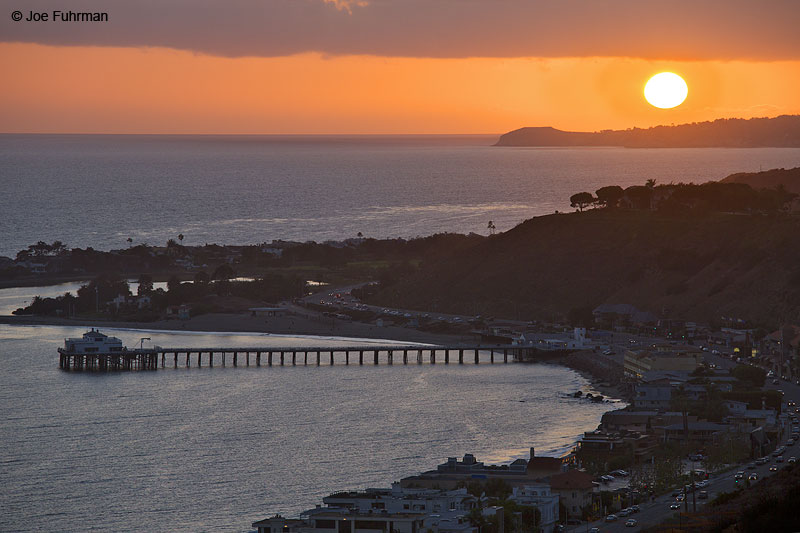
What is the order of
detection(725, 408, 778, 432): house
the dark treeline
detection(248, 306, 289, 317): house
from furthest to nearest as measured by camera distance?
the dark treeline → detection(248, 306, 289, 317): house → detection(725, 408, 778, 432): house

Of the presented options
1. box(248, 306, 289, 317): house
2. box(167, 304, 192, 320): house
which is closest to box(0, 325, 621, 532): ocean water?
box(167, 304, 192, 320): house

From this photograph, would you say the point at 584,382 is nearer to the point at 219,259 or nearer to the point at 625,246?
the point at 625,246

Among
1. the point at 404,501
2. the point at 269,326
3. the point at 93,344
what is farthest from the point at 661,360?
the point at 404,501

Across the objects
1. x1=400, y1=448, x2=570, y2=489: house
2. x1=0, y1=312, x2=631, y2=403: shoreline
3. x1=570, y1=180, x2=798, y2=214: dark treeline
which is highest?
x1=570, y1=180, x2=798, y2=214: dark treeline

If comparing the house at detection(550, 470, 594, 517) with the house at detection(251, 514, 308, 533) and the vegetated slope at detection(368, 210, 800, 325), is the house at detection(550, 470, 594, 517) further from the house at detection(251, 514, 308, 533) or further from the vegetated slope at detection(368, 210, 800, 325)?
the vegetated slope at detection(368, 210, 800, 325)

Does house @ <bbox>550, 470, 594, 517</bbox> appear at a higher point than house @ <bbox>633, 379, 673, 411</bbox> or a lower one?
lower

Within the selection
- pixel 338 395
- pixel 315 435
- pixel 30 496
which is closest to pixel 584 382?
pixel 338 395

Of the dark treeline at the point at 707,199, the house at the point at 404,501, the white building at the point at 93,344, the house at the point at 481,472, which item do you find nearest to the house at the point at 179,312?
the white building at the point at 93,344
